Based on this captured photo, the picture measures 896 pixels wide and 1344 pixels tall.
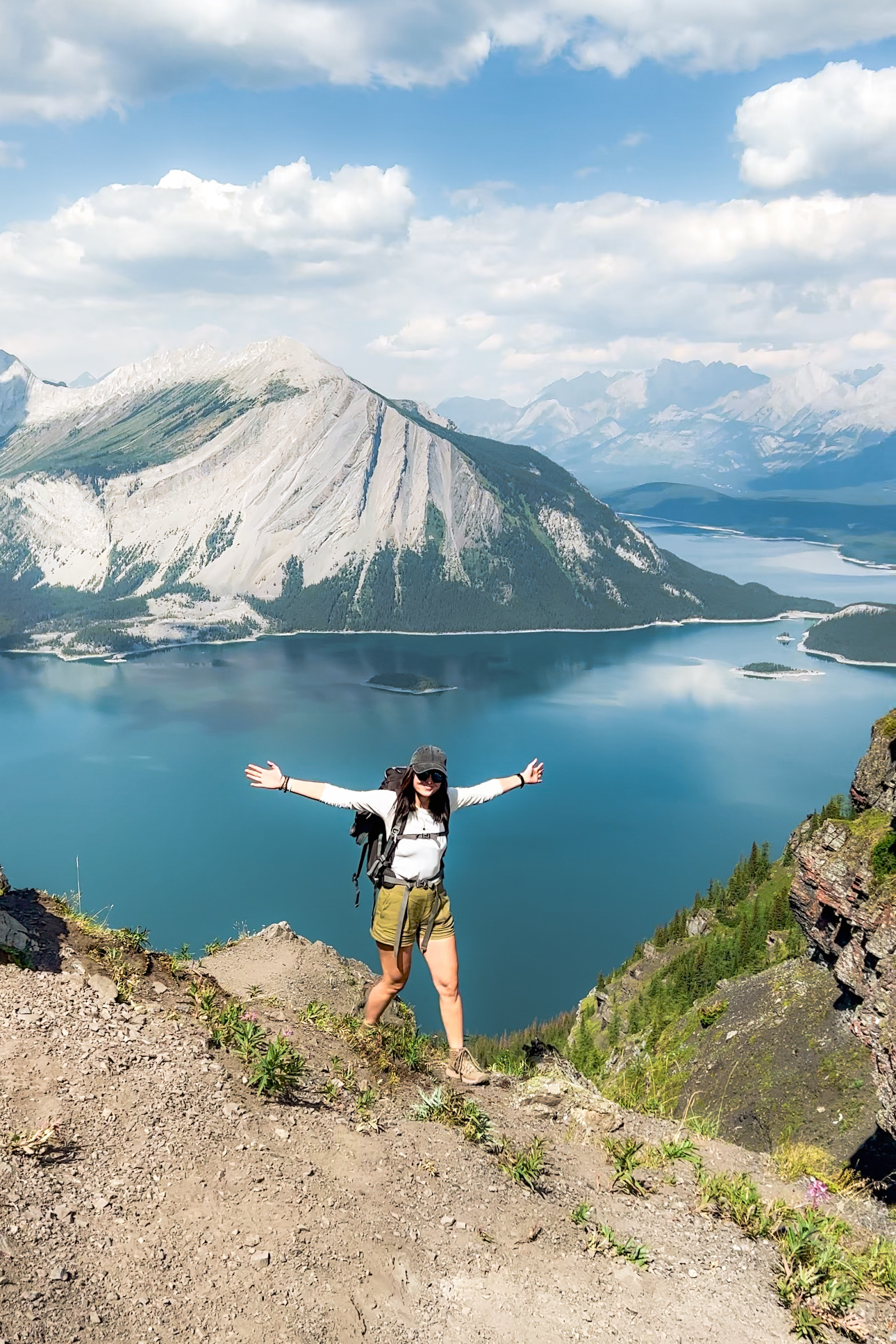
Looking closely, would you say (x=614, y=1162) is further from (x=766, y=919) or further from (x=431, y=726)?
(x=431, y=726)

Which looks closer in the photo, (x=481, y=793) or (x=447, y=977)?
(x=447, y=977)

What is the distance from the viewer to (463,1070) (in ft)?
32.7

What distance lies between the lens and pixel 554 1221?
24.6 feet

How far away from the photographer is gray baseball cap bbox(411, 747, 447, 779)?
9.20 m

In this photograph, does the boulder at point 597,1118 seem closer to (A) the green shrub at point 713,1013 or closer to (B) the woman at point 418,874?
(B) the woman at point 418,874

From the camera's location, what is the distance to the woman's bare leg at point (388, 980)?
9.77 m

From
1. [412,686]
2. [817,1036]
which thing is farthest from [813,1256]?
[412,686]

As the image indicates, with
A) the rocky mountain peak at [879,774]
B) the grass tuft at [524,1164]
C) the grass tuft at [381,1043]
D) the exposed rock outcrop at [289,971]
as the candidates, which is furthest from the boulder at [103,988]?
the rocky mountain peak at [879,774]

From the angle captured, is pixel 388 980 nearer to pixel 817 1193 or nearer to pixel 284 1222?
pixel 284 1222

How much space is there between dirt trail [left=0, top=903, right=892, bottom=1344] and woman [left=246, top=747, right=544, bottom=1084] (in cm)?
121

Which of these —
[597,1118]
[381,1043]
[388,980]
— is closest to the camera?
[597,1118]

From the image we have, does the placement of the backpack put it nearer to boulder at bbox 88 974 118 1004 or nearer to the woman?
the woman

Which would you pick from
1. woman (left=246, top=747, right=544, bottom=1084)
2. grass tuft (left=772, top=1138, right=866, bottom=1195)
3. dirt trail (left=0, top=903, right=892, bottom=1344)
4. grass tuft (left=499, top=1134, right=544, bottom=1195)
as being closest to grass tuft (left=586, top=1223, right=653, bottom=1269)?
dirt trail (left=0, top=903, right=892, bottom=1344)

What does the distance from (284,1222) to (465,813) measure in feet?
386
